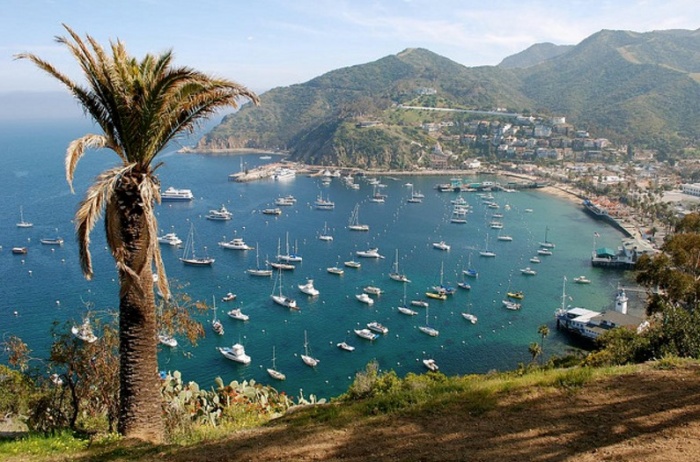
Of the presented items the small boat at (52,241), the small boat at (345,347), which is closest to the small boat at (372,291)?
the small boat at (345,347)

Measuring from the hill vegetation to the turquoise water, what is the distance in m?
40.2

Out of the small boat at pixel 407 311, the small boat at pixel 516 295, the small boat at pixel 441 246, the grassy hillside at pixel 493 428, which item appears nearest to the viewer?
the grassy hillside at pixel 493 428

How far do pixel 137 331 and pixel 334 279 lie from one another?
1280 inches

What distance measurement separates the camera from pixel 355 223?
56375 millimetres

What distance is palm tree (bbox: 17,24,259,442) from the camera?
5.32 m

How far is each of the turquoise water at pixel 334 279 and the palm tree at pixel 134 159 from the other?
3.21 m

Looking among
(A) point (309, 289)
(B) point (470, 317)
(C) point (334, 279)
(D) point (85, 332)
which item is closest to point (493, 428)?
(D) point (85, 332)

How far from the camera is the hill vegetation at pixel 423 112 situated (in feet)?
363

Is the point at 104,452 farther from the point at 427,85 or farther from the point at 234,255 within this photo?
the point at 427,85

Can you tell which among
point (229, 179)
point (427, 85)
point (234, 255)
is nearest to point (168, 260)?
point (234, 255)

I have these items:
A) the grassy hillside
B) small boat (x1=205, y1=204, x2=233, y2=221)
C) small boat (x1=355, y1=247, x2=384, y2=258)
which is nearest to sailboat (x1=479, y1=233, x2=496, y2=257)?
small boat (x1=355, y1=247, x2=384, y2=258)

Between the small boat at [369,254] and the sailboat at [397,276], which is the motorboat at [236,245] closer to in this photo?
the small boat at [369,254]

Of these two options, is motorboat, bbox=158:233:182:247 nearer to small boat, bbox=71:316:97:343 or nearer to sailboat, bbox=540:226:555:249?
sailboat, bbox=540:226:555:249

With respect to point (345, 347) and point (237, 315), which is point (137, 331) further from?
point (237, 315)
